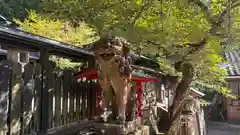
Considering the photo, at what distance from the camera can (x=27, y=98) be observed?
4.02m

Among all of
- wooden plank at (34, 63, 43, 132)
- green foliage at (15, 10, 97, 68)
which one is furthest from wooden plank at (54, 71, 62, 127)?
green foliage at (15, 10, 97, 68)

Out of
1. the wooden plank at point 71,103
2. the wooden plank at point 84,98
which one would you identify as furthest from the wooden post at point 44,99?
the wooden plank at point 84,98

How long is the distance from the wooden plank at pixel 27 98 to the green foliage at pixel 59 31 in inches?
160

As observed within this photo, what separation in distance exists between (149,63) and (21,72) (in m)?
6.29

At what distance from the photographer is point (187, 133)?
16.6 feet

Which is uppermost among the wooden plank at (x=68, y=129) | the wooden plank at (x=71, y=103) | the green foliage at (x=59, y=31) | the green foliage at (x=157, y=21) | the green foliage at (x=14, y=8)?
the green foliage at (x=14, y=8)

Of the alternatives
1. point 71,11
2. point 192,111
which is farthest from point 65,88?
point 192,111

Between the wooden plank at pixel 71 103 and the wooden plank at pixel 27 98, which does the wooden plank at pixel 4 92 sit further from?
the wooden plank at pixel 71 103

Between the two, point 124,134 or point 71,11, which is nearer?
point 124,134

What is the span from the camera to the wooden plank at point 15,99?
3658 mm

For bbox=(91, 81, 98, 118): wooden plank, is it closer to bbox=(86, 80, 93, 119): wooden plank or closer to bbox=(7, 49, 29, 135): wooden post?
bbox=(86, 80, 93, 119): wooden plank

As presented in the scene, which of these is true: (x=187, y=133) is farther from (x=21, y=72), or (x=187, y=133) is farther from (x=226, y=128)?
(x=226, y=128)

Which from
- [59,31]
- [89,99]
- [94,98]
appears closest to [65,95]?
[89,99]

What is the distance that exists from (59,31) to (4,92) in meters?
6.23
